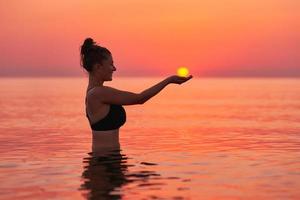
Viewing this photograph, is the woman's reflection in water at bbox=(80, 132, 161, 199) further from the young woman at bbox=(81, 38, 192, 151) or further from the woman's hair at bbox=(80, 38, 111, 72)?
the woman's hair at bbox=(80, 38, 111, 72)

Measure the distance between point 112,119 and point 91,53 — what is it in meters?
1.38

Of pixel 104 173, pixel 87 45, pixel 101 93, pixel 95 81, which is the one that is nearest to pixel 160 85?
pixel 101 93

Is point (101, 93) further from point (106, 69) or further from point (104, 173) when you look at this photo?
point (104, 173)

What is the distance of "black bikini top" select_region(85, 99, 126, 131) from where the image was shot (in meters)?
12.3

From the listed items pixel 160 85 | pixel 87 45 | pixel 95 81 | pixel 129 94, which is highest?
pixel 87 45

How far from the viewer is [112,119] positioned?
12391mm

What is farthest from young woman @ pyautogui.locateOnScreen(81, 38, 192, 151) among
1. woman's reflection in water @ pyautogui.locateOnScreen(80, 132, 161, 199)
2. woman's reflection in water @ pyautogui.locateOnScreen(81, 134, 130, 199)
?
woman's reflection in water @ pyautogui.locateOnScreen(81, 134, 130, 199)

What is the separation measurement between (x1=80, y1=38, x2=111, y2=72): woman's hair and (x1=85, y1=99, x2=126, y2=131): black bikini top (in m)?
0.93

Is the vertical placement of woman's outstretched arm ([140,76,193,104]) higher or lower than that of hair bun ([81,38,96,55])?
lower

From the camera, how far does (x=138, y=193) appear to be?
39.1 ft

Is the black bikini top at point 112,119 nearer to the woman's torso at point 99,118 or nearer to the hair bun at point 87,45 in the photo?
the woman's torso at point 99,118

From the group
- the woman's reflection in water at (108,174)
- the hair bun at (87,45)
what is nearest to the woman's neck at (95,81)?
the hair bun at (87,45)

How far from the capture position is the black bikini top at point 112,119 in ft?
40.3

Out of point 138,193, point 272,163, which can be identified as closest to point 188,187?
point 138,193
